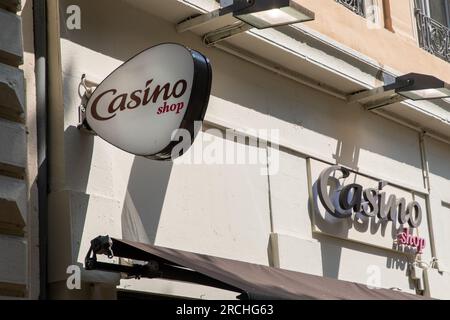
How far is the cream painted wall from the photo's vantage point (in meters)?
7.90

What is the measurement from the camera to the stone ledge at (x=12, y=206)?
676 cm

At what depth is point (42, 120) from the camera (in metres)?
7.86

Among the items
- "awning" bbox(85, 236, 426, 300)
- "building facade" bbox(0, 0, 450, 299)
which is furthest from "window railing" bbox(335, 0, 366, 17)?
"awning" bbox(85, 236, 426, 300)

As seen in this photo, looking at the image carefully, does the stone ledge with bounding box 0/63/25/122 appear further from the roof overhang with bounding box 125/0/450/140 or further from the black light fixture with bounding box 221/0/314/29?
the black light fixture with bounding box 221/0/314/29

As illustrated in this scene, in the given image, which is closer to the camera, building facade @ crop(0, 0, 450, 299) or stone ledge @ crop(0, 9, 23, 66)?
stone ledge @ crop(0, 9, 23, 66)

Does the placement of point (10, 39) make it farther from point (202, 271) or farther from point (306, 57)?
point (306, 57)

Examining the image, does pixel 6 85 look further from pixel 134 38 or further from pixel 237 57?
pixel 237 57

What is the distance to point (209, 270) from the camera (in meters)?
7.30

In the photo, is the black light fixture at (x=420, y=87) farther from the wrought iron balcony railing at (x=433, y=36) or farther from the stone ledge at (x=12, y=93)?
the stone ledge at (x=12, y=93)

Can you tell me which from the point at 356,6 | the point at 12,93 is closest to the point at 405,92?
the point at 356,6

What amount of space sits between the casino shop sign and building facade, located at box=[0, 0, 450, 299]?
0.03 m

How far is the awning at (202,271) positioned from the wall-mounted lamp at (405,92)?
3.44 metres

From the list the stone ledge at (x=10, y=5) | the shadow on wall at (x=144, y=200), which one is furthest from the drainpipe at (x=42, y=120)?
the shadow on wall at (x=144, y=200)

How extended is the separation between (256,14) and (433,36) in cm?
527
